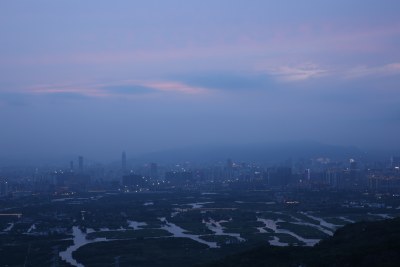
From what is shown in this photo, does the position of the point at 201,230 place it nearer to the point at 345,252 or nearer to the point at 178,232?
the point at 178,232

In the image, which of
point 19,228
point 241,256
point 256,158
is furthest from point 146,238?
point 256,158

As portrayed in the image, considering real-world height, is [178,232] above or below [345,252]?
below

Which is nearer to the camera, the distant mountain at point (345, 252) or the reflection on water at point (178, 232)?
the distant mountain at point (345, 252)

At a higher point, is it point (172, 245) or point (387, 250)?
point (387, 250)

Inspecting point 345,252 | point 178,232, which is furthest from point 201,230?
point 345,252

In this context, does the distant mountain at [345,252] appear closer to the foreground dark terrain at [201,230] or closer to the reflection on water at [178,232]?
the foreground dark terrain at [201,230]

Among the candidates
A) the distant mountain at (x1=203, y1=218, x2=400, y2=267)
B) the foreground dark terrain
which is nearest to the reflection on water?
the foreground dark terrain

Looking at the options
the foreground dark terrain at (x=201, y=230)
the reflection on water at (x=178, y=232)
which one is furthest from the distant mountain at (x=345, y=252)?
the reflection on water at (x=178, y=232)

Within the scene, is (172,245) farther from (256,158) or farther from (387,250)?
(256,158)
